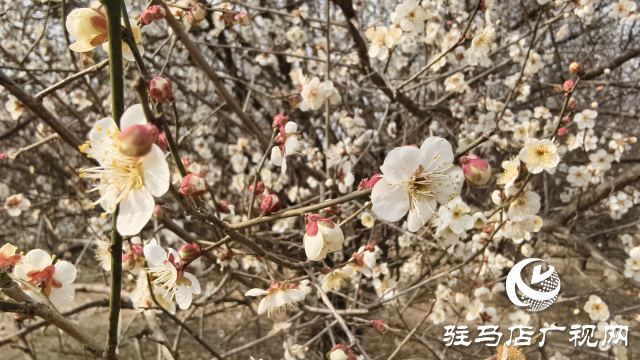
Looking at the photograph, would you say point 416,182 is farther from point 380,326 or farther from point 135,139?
point 380,326

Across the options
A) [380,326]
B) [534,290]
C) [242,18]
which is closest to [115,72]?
[380,326]

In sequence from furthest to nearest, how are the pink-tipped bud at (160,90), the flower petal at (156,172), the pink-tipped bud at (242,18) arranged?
the pink-tipped bud at (242,18)
the pink-tipped bud at (160,90)
the flower petal at (156,172)

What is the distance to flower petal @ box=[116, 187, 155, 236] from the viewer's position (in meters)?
0.57

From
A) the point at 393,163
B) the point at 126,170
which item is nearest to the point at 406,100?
the point at 393,163

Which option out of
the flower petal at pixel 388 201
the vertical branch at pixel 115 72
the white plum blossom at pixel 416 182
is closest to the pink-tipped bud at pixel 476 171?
the white plum blossom at pixel 416 182

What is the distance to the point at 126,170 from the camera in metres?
0.67

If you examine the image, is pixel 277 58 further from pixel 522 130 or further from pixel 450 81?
pixel 522 130

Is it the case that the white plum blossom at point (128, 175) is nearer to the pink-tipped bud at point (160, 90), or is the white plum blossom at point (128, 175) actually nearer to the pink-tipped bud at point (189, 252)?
the pink-tipped bud at point (160, 90)

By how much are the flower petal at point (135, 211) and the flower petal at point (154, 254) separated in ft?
1.08

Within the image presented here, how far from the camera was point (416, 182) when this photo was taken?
2.71ft

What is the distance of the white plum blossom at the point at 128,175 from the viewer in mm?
Answer: 544

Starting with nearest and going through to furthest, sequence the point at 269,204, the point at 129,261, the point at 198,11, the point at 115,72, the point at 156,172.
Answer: the point at 115,72 → the point at 156,172 → the point at 269,204 → the point at 129,261 → the point at 198,11

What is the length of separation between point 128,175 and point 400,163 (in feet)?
1.75

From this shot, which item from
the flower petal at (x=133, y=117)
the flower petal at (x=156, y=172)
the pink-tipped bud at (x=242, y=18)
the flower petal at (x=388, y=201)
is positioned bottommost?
the flower petal at (x=388, y=201)
